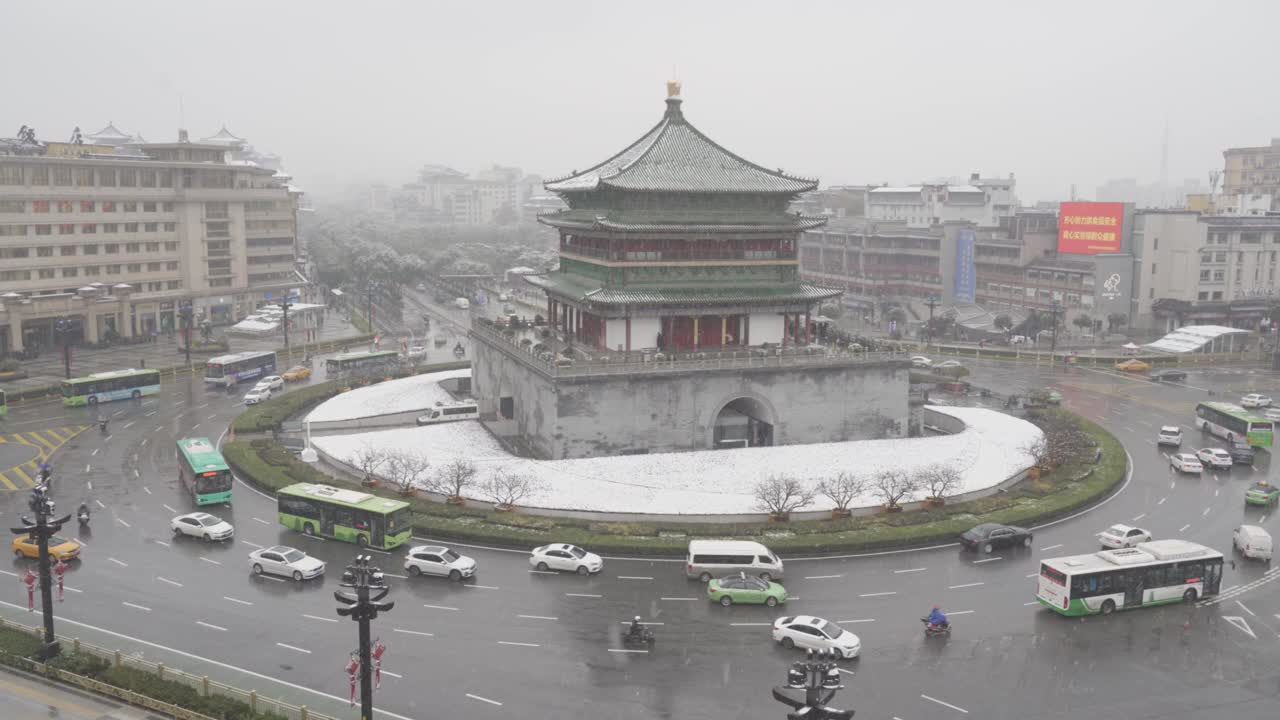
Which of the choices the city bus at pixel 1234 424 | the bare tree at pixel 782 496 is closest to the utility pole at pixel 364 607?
the bare tree at pixel 782 496

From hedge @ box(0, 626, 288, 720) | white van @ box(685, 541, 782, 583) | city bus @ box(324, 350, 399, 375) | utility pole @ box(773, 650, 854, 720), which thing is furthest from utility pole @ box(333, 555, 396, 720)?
city bus @ box(324, 350, 399, 375)

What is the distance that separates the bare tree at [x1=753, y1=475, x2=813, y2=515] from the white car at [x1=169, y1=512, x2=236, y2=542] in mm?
24902

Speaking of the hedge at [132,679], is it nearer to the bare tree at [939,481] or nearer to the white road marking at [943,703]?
the white road marking at [943,703]

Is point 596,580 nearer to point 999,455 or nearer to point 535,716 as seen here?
point 535,716

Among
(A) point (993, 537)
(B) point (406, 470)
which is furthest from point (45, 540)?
(A) point (993, 537)

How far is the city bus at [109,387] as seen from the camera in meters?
75.5

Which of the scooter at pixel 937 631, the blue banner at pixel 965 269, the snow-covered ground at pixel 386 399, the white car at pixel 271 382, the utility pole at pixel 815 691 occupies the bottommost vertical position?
the scooter at pixel 937 631

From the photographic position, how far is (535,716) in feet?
99.3

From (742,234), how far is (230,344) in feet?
210

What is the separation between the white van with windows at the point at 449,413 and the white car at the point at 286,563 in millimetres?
28008

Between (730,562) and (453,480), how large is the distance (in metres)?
17.9

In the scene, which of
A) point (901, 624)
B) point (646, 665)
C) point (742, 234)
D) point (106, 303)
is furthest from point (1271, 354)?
point (106, 303)

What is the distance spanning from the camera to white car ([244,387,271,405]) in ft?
256

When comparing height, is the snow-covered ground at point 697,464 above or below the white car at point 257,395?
below
